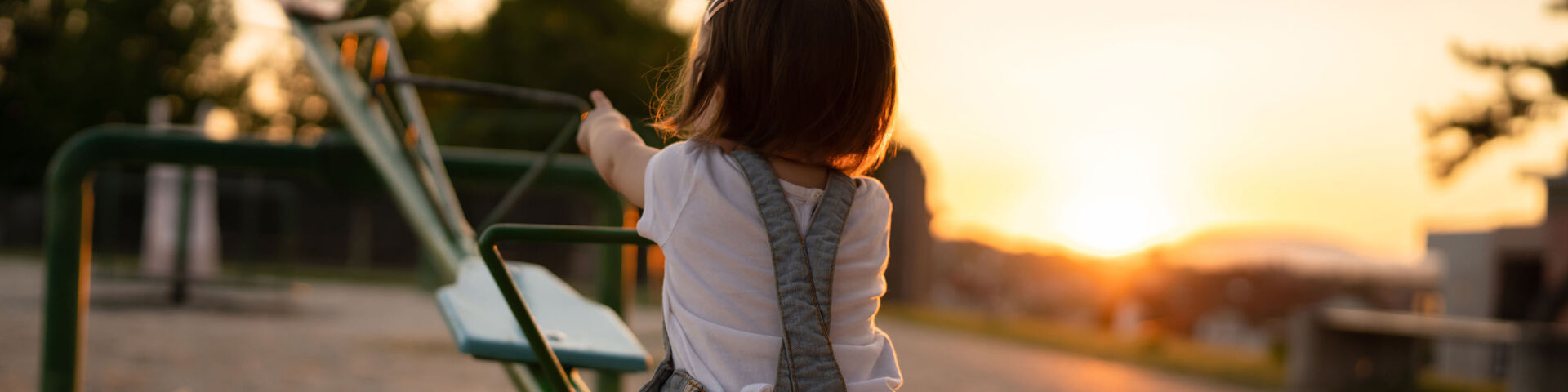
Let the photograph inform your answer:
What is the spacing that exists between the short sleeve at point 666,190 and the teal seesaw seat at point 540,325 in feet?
0.61

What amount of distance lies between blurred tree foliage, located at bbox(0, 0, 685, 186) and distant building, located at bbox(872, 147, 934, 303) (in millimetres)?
3902

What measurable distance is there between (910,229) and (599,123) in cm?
1343

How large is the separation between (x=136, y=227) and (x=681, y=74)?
19.8 meters

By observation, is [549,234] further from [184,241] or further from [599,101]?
[184,241]

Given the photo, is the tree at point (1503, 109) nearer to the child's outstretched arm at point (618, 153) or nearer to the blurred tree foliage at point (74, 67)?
the child's outstretched arm at point (618, 153)

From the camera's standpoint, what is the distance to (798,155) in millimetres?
1027

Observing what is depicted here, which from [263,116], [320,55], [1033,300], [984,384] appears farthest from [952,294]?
[263,116]

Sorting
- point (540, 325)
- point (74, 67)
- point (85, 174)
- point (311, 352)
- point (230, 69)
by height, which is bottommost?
point (311, 352)

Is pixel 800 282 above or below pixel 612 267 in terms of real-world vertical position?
above

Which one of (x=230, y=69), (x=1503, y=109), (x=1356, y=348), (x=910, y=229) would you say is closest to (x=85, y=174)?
(x=1503, y=109)

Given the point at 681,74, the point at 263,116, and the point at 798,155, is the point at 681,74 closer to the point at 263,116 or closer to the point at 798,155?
the point at 798,155

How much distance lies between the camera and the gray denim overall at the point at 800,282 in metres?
0.95

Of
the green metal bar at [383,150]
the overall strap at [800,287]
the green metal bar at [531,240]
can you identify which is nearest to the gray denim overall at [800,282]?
the overall strap at [800,287]

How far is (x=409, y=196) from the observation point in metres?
1.86
